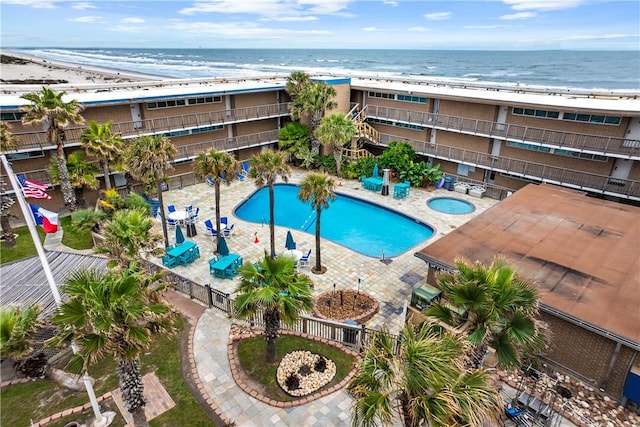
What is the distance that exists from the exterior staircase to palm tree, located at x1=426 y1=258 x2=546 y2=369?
2718 cm

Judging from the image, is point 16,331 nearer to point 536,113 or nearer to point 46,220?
point 46,220

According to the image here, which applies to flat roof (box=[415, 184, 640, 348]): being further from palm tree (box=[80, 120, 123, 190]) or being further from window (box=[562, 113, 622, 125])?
palm tree (box=[80, 120, 123, 190])

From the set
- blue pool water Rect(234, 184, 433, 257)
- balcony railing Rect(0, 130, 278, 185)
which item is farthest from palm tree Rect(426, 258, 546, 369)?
balcony railing Rect(0, 130, 278, 185)

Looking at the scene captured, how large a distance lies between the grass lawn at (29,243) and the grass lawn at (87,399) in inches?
436

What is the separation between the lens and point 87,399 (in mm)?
12008

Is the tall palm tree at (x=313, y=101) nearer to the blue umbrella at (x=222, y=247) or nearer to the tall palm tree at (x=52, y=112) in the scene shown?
the tall palm tree at (x=52, y=112)

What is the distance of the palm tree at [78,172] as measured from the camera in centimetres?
2473

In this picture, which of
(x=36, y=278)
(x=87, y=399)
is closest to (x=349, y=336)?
(x=87, y=399)

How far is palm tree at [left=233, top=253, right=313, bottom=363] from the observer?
1170 centimetres

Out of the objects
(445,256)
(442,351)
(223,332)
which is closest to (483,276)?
(442,351)

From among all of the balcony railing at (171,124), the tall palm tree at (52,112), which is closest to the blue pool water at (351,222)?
the balcony railing at (171,124)

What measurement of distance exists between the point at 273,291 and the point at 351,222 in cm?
1734

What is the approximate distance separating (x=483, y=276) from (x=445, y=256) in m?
6.85

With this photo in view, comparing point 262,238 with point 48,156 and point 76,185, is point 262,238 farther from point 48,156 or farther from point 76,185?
point 48,156
